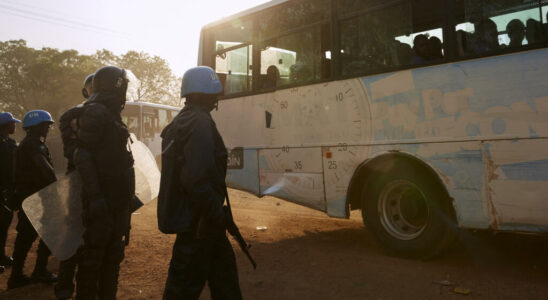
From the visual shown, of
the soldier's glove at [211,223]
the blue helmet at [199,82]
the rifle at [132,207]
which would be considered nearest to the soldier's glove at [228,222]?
the soldier's glove at [211,223]

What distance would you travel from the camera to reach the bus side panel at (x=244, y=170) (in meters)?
6.50

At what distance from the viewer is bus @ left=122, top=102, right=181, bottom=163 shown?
18.7 m

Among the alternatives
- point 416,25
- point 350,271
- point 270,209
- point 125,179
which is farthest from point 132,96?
point 270,209

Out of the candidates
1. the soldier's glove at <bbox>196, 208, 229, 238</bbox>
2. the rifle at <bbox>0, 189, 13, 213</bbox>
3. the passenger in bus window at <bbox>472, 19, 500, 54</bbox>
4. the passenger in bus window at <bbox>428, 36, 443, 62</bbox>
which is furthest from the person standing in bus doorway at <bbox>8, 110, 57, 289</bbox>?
the passenger in bus window at <bbox>472, 19, 500, 54</bbox>

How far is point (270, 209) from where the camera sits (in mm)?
9148

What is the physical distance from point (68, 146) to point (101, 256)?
1.05 m

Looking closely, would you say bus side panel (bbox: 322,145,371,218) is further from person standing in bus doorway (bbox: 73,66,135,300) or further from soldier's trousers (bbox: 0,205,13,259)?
soldier's trousers (bbox: 0,205,13,259)

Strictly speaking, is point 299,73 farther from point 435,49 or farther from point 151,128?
point 151,128

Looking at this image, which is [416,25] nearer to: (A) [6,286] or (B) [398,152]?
(B) [398,152]

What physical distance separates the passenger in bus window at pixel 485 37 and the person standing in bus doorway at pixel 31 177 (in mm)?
4932

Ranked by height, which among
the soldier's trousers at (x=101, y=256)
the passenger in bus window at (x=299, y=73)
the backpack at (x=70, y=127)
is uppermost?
the passenger in bus window at (x=299, y=73)

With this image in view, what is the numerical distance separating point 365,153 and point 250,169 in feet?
7.09

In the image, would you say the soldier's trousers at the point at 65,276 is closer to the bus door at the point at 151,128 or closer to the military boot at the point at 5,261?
the military boot at the point at 5,261

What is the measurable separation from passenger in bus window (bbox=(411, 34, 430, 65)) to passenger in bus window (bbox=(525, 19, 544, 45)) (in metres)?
1.01
